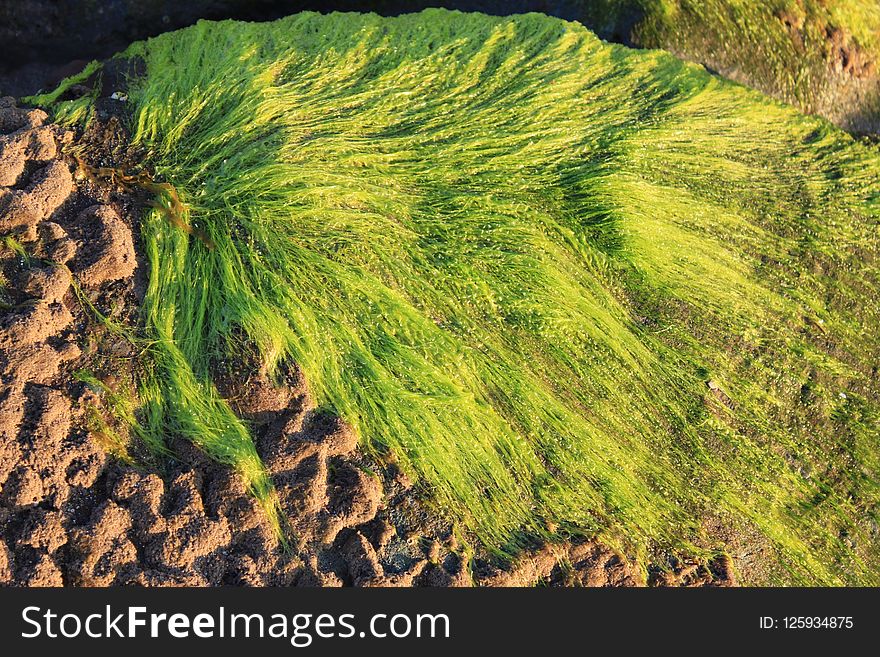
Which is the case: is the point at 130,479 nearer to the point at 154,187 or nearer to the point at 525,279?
the point at 154,187

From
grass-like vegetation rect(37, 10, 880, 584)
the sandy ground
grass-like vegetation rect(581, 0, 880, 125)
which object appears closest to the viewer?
the sandy ground

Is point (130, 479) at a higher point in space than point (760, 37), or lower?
lower

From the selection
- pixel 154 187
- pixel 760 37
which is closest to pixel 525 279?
pixel 154 187

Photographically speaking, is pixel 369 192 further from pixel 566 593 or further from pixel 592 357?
pixel 566 593

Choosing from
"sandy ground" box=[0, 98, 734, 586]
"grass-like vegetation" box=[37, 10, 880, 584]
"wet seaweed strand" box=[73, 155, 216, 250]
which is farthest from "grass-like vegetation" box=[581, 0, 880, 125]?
"sandy ground" box=[0, 98, 734, 586]

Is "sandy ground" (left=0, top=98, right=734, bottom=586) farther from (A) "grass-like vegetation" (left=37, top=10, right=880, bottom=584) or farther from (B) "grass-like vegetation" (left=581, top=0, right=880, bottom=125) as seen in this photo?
(B) "grass-like vegetation" (left=581, top=0, right=880, bottom=125)

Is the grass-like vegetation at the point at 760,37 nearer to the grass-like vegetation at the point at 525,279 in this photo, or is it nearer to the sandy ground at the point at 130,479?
the grass-like vegetation at the point at 525,279

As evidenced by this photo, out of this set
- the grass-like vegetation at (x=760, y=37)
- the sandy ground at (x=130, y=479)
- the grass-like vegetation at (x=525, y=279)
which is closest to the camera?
the sandy ground at (x=130, y=479)

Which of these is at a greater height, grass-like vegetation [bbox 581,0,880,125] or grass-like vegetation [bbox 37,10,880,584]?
grass-like vegetation [bbox 581,0,880,125]

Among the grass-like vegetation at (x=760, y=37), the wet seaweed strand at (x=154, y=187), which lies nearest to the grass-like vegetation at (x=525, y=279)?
the wet seaweed strand at (x=154, y=187)
